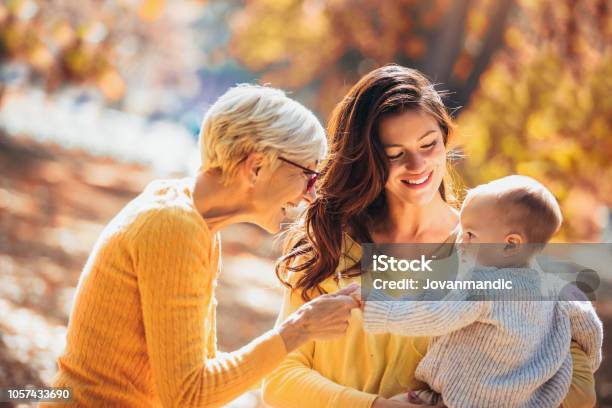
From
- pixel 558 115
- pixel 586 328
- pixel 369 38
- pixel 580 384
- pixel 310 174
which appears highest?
pixel 369 38

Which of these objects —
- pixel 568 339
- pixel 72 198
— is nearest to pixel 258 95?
pixel 568 339

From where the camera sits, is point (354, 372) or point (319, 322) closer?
point (319, 322)

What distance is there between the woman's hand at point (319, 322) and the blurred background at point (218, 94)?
0.61 m

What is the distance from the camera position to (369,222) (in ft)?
7.72

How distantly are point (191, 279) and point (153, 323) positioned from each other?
0.13m

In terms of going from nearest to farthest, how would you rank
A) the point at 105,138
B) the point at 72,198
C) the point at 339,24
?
1. the point at 339,24
2. the point at 72,198
3. the point at 105,138

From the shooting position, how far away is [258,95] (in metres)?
1.93

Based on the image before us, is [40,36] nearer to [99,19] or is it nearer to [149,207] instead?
[99,19]

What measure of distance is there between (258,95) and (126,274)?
54cm

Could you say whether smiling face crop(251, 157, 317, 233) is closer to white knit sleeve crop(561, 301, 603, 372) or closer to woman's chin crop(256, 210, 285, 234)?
woman's chin crop(256, 210, 285, 234)

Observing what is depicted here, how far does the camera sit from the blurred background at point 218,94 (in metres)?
4.80

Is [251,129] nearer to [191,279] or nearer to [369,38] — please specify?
[191,279]

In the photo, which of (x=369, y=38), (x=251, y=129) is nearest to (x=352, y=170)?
(x=251, y=129)

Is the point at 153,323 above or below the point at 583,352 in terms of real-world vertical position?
above
